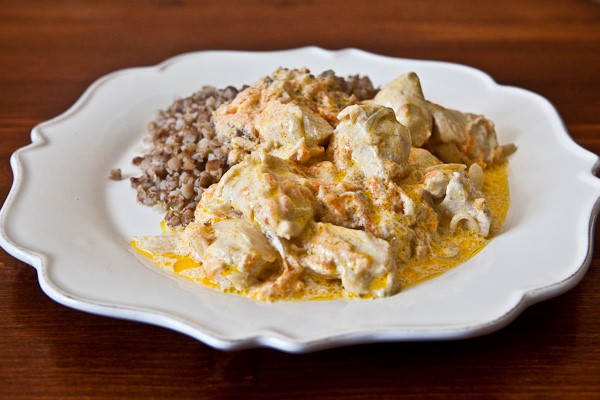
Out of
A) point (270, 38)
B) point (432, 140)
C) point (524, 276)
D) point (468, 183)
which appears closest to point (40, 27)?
point (270, 38)

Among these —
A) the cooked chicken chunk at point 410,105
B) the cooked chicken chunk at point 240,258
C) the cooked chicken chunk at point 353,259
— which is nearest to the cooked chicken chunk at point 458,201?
the cooked chicken chunk at point 410,105

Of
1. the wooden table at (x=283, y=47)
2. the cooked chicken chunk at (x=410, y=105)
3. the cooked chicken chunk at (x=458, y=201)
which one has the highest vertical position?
the cooked chicken chunk at (x=410, y=105)

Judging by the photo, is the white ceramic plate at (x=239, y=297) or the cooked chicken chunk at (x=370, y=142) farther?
the cooked chicken chunk at (x=370, y=142)

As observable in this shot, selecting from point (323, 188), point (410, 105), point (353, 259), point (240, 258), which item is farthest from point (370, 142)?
point (240, 258)

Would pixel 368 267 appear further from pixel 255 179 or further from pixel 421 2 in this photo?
pixel 421 2

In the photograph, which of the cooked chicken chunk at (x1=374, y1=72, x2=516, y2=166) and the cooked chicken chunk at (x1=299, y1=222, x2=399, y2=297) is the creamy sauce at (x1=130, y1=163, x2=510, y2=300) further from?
the cooked chicken chunk at (x1=374, y1=72, x2=516, y2=166)

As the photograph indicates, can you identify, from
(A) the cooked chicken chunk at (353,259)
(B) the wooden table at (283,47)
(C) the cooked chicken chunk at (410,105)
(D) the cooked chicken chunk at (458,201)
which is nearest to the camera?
(B) the wooden table at (283,47)

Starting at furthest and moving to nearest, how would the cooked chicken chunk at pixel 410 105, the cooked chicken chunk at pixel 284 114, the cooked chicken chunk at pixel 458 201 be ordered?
the cooked chicken chunk at pixel 410 105
the cooked chicken chunk at pixel 284 114
the cooked chicken chunk at pixel 458 201

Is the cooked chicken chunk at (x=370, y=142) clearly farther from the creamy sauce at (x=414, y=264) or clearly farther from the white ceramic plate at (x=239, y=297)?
the white ceramic plate at (x=239, y=297)
